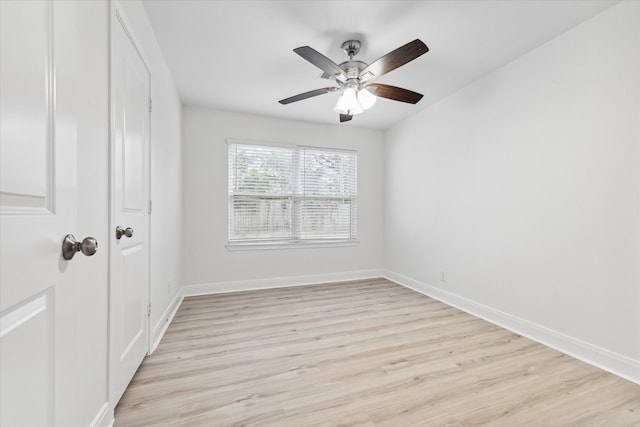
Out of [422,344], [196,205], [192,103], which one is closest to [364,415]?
[422,344]

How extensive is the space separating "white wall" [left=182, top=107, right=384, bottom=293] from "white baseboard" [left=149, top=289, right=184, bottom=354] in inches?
17.9

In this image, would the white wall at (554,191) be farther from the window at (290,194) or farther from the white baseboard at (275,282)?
the window at (290,194)

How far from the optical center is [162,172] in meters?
2.44

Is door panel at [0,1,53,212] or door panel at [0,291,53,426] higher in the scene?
door panel at [0,1,53,212]

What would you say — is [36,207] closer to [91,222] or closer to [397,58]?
[91,222]

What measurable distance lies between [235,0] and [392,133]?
3065mm

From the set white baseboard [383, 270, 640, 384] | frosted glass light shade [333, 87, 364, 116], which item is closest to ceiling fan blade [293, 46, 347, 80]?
frosted glass light shade [333, 87, 364, 116]

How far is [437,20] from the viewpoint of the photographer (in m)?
2.00

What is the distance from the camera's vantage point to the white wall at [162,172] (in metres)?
1.90

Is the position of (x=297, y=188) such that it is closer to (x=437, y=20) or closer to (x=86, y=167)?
(x=437, y=20)

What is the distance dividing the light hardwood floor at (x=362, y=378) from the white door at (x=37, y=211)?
767 millimetres

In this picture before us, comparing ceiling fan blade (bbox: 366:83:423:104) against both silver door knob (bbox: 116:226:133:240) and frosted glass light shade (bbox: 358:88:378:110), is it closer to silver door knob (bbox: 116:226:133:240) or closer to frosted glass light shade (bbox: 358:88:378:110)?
frosted glass light shade (bbox: 358:88:378:110)

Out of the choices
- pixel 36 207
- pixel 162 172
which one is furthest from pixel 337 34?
pixel 36 207

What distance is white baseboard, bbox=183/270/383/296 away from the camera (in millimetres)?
3555
